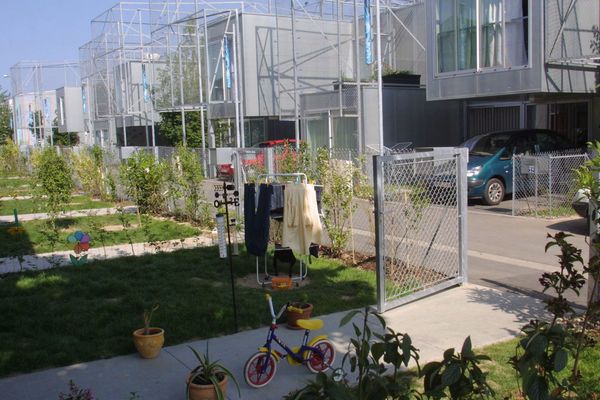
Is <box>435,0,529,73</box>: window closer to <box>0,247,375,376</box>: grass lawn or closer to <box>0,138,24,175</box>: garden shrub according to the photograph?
<box>0,247,375,376</box>: grass lawn

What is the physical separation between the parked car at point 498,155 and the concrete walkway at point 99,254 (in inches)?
278

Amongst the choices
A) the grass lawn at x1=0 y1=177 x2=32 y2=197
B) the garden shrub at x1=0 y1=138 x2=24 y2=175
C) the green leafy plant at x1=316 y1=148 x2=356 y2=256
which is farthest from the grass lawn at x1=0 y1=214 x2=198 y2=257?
the garden shrub at x1=0 y1=138 x2=24 y2=175

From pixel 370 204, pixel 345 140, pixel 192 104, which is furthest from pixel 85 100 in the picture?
pixel 370 204

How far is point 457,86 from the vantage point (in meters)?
18.8

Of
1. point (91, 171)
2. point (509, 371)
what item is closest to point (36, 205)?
point (91, 171)

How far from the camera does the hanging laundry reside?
7863mm

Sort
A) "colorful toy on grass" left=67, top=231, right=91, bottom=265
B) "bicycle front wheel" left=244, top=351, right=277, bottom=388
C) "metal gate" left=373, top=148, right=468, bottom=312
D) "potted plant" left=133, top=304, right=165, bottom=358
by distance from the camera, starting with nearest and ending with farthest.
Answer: "bicycle front wheel" left=244, top=351, right=277, bottom=388
"potted plant" left=133, top=304, right=165, bottom=358
"metal gate" left=373, top=148, right=468, bottom=312
"colorful toy on grass" left=67, top=231, right=91, bottom=265

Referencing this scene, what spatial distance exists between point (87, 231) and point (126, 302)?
626 centimetres

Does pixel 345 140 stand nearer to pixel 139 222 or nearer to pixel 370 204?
pixel 139 222

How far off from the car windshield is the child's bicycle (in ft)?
38.6

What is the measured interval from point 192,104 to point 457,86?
12527 mm

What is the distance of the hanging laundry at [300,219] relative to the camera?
7863mm

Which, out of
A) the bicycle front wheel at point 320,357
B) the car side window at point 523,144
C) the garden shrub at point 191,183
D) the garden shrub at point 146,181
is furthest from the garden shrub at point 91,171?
the bicycle front wheel at point 320,357


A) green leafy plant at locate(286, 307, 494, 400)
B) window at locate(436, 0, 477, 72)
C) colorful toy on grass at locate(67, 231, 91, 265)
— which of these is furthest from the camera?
window at locate(436, 0, 477, 72)
